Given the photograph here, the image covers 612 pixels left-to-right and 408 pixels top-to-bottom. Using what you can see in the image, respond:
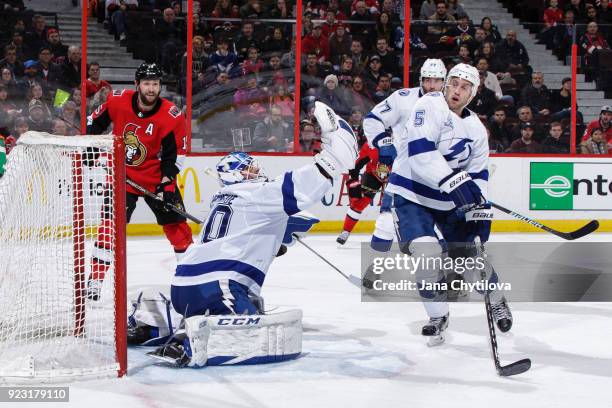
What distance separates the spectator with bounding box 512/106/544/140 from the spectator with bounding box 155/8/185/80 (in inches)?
110

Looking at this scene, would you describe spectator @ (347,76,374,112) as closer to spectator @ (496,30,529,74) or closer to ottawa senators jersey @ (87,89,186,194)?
spectator @ (496,30,529,74)

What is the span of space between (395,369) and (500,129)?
508 cm

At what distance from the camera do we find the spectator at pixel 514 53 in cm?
880

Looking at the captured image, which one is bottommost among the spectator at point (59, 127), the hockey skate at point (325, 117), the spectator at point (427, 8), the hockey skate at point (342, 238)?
the hockey skate at point (342, 238)

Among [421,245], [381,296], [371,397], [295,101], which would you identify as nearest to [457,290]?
[381,296]

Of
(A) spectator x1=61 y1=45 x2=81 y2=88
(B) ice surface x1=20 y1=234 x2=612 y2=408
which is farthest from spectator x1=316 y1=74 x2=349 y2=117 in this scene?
(B) ice surface x1=20 y1=234 x2=612 y2=408

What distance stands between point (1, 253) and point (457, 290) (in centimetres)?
231

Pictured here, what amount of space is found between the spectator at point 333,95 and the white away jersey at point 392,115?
89.0 inches

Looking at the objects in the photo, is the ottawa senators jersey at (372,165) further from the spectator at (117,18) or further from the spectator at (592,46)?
the spectator at (592,46)

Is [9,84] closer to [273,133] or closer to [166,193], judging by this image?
[273,133]

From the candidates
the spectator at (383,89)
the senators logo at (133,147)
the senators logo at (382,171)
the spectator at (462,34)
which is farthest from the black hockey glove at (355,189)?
the senators logo at (133,147)

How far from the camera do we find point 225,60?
26.3 ft

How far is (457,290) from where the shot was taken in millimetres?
5148

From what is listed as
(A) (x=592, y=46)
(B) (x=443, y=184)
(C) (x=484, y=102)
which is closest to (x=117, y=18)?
(C) (x=484, y=102)
